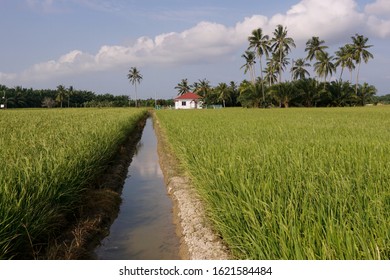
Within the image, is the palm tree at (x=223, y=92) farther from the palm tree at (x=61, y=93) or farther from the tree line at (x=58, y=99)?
the palm tree at (x=61, y=93)

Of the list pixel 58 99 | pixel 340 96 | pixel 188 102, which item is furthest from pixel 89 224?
pixel 58 99

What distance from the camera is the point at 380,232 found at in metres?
2.10

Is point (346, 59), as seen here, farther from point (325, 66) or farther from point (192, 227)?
point (192, 227)

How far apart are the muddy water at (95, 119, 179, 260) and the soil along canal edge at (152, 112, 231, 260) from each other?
0.15 m

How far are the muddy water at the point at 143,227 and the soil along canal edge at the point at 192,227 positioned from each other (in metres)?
0.15

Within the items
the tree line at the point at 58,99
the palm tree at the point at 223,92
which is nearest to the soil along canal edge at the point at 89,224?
the palm tree at the point at 223,92

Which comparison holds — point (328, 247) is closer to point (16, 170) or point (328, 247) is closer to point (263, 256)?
point (263, 256)

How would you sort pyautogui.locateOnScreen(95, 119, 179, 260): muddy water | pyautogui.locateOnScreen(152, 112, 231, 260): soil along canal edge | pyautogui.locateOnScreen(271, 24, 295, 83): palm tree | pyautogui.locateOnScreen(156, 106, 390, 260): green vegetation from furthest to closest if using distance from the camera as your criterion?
pyautogui.locateOnScreen(271, 24, 295, 83): palm tree → pyautogui.locateOnScreen(95, 119, 179, 260): muddy water → pyautogui.locateOnScreen(152, 112, 231, 260): soil along canal edge → pyautogui.locateOnScreen(156, 106, 390, 260): green vegetation

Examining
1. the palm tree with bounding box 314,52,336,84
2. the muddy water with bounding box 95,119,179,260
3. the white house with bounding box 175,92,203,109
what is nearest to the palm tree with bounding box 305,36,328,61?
the palm tree with bounding box 314,52,336,84

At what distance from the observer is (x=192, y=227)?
412 cm

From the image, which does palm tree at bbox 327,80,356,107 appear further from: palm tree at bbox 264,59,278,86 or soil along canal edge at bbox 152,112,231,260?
soil along canal edge at bbox 152,112,231,260

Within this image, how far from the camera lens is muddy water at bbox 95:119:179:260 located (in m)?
3.90

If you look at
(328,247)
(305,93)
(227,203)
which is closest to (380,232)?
(328,247)

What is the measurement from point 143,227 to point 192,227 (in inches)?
35.7
